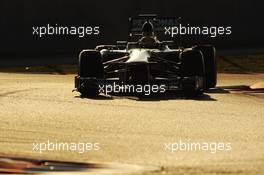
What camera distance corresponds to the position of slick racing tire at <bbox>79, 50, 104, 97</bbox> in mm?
14570

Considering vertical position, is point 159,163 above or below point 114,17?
below

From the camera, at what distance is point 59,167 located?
7.19 metres

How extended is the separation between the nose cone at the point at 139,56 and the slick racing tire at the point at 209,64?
5.72ft

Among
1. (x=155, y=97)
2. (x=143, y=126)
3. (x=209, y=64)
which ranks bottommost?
(x=143, y=126)

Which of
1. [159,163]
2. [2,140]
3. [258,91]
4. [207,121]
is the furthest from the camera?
[258,91]

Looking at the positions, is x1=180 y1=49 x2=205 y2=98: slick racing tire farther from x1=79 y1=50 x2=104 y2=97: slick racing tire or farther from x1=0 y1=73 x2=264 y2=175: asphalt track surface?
x1=79 y1=50 x2=104 y2=97: slick racing tire

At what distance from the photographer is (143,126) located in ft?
34.0

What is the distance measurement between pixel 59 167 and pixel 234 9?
24.7 meters

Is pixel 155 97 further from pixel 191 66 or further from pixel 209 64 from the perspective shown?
pixel 209 64

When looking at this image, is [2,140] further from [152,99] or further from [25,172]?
[152,99]

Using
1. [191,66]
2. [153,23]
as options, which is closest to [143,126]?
[191,66]

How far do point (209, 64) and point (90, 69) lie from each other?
3.00 m

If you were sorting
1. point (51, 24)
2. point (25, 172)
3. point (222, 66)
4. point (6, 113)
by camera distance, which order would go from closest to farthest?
point (25, 172) → point (6, 113) → point (222, 66) → point (51, 24)

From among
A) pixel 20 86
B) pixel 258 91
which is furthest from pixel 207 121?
pixel 20 86
